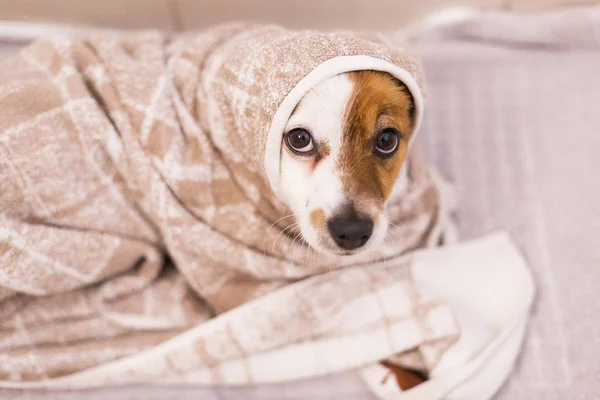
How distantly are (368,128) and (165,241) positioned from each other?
23.3 inches

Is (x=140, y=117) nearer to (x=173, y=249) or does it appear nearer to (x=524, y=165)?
(x=173, y=249)

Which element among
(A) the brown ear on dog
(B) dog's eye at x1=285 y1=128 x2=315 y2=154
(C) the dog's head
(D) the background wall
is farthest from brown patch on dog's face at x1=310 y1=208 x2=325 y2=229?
(D) the background wall

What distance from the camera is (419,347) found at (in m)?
1.16

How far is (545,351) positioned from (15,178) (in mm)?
1308

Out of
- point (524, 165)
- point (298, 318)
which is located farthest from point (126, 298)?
point (524, 165)

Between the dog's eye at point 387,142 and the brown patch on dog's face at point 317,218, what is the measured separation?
18 centimetres

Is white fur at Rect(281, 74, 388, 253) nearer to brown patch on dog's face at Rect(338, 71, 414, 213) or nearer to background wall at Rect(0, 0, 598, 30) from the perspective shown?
brown patch on dog's face at Rect(338, 71, 414, 213)

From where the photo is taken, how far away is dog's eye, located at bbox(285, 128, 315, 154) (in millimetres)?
931

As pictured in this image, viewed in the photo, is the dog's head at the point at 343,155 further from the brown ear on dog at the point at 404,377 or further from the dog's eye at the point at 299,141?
the brown ear on dog at the point at 404,377

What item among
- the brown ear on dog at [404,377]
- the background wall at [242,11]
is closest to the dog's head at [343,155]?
the brown ear on dog at [404,377]

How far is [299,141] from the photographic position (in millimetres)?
940

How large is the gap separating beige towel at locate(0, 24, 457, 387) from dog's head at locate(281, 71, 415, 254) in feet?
0.26

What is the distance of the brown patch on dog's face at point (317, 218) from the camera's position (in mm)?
917

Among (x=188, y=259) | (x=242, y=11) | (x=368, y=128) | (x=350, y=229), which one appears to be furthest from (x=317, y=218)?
(x=242, y=11)
